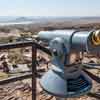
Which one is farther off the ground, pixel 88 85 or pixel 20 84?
pixel 88 85

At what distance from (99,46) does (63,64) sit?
18 centimetres

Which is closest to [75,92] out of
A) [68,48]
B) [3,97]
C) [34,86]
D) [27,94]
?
[68,48]

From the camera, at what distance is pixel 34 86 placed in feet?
7.11

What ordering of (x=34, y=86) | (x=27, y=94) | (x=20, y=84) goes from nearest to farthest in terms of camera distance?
(x=34, y=86)
(x=27, y=94)
(x=20, y=84)

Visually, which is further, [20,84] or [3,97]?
[20,84]

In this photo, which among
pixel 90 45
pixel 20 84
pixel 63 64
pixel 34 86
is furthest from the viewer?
pixel 20 84

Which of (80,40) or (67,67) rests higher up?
(80,40)

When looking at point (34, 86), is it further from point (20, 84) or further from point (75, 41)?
point (20, 84)

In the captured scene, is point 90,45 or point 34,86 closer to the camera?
point 90,45

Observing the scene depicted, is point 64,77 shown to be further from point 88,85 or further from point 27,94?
point 27,94

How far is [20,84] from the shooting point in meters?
5.84

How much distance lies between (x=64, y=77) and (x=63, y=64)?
0.19 feet

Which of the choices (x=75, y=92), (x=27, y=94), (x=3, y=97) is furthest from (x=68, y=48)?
(x=3, y=97)

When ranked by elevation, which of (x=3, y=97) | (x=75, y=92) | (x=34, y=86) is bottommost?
(x=3, y=97)
